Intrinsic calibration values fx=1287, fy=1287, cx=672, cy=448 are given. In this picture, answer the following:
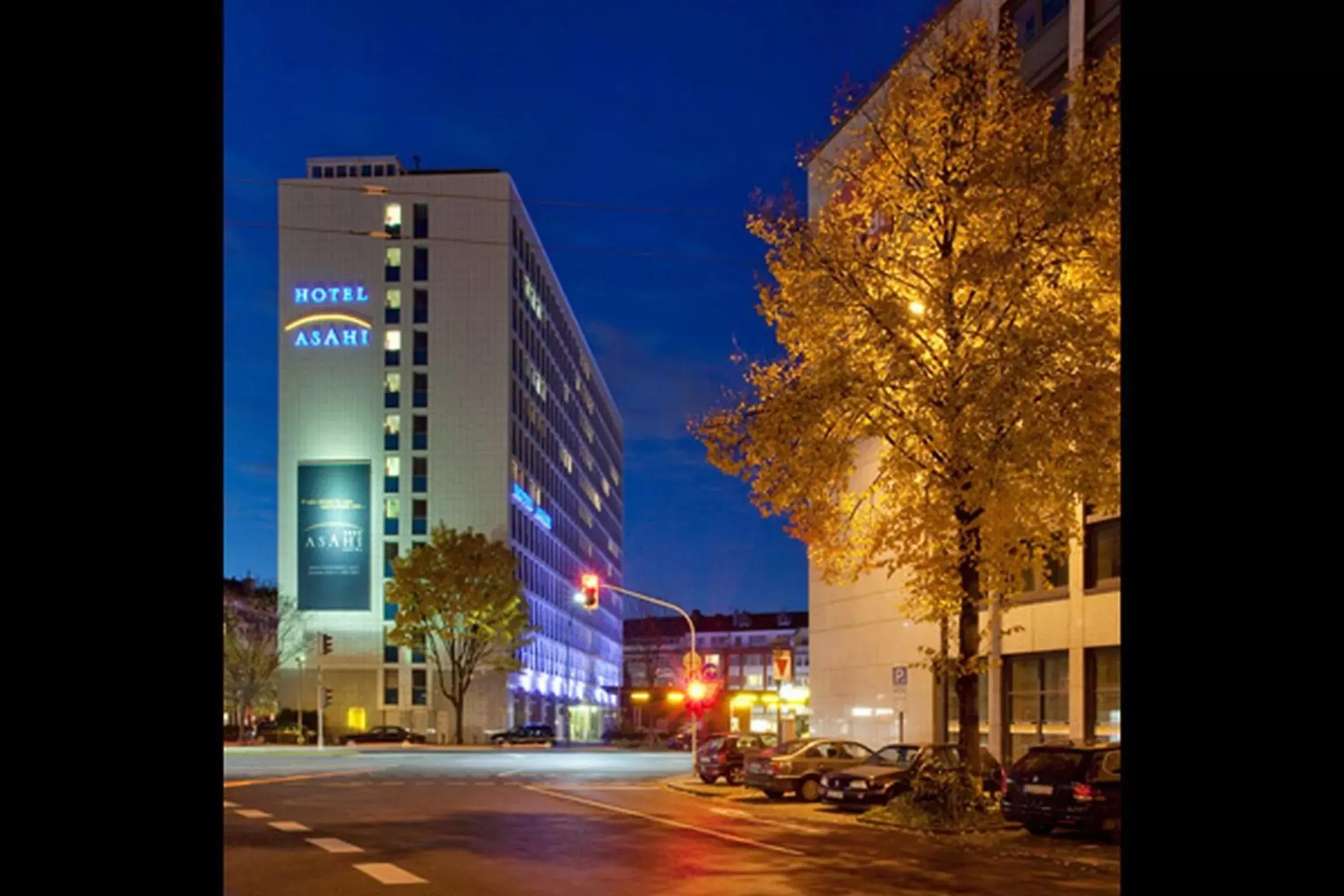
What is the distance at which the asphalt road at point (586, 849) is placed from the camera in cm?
1360

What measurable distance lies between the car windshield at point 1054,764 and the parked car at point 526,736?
58801mm

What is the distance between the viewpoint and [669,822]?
22.0 meters

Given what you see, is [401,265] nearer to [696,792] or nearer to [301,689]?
[301,689]

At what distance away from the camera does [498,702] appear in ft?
267

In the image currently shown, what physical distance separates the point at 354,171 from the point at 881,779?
229ft

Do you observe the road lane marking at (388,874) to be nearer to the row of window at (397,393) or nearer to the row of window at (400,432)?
the row of window at (400,432)

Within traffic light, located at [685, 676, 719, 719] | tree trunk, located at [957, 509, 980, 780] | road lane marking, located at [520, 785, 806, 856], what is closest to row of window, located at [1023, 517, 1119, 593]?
tree trunk, located at [957, 509, 980, 780]

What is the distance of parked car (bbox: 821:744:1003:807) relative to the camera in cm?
2494

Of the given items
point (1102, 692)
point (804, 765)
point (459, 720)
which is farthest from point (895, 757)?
point (459, 720)
